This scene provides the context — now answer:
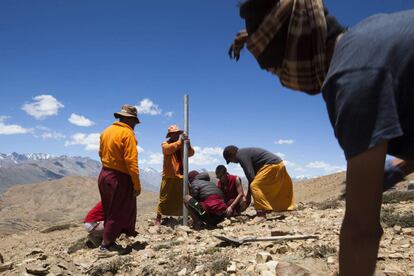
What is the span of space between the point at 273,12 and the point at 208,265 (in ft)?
8.78

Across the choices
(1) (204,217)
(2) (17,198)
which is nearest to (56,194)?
(2) (17,198)

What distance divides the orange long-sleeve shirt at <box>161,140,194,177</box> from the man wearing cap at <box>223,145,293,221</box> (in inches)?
30.0

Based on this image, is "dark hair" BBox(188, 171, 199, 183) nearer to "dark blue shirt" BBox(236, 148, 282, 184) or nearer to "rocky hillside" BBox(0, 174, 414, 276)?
"dark blue shirt" BBox(236, 148, 282, 184)

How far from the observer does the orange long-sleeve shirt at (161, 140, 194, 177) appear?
659 cm

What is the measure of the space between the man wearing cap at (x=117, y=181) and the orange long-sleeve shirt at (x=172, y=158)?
1.55 m

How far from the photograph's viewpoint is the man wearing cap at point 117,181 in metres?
4.90

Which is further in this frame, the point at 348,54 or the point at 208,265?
the point at 208,265

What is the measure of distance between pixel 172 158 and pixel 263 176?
1.57 metres

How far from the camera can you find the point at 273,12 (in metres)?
1.13

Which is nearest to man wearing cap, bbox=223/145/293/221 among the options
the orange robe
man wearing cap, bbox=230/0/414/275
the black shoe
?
the orange robe

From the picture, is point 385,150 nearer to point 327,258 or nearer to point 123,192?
point 327,258

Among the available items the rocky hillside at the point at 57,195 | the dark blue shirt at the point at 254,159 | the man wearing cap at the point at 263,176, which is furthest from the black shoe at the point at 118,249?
the rocky hillside at the point at 57,195

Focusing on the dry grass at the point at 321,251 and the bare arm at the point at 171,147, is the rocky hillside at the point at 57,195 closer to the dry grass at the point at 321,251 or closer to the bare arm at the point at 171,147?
the bare arm at the point at 171,147

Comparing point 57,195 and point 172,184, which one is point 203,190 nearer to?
point 172,184
